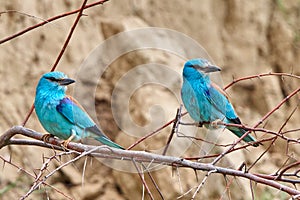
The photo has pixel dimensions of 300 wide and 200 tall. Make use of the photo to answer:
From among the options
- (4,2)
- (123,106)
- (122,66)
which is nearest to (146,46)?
(122,66)

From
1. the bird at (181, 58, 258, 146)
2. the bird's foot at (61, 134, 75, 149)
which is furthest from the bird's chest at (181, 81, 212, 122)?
the bird's foot at (61, 134, 75, 149)

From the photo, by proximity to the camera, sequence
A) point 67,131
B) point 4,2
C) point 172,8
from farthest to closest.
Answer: point 172,8
point 4,2
point 67,131

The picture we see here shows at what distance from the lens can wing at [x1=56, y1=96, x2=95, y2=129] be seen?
385cm

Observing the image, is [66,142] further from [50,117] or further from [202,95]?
[202,95]

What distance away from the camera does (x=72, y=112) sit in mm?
3895

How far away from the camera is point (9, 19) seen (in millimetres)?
5520

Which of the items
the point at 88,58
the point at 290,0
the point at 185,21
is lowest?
the point at 88,58

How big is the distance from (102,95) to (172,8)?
1600 millimetres

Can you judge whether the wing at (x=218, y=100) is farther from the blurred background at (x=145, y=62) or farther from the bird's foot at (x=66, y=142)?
the bird's foot at (x=66, y=142)

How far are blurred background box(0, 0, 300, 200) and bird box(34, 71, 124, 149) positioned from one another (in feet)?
2.48

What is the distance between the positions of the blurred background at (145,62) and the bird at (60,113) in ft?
2.48

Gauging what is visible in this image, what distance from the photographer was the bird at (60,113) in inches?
149

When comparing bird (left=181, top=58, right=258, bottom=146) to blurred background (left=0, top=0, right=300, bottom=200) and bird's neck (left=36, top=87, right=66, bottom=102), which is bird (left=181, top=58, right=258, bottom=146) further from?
bird's neck (left=36, top=87, right=66, bottom=102)

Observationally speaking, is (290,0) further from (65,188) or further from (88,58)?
(65,188)
